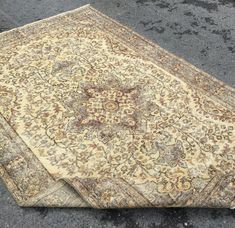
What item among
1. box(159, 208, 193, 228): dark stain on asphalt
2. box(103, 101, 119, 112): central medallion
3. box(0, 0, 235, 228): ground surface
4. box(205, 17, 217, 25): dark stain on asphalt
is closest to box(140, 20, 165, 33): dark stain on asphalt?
box(0, 0, 235, 228): ground surface

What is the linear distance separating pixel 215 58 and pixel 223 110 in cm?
80

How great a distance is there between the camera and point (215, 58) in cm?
361

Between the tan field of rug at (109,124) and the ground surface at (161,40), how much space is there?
109mm

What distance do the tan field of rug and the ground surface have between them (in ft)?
0.36

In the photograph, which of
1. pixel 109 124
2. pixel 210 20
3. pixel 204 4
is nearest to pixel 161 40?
pixel 210 20

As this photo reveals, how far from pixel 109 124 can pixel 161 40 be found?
1.39m

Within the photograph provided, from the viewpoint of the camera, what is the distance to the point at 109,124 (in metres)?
2.93

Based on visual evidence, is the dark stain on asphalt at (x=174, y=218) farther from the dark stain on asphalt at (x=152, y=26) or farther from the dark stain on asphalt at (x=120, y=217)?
the dark stain on asphalt at (x=152, y=26)

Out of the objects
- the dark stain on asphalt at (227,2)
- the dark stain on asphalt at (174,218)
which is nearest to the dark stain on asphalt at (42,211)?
the dark stain on asphalt at (174,218)

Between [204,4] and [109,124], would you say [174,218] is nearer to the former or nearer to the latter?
[109,124]

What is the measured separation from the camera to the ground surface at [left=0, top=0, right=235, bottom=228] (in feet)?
7.71

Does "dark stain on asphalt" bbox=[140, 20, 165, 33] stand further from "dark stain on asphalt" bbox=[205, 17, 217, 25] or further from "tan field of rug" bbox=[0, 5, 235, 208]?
"dark stain on asphalt" bbox=[205, 17, 217, 25]

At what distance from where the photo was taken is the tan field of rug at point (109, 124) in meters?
2.39

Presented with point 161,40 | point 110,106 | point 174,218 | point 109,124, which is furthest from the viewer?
point 161,40
